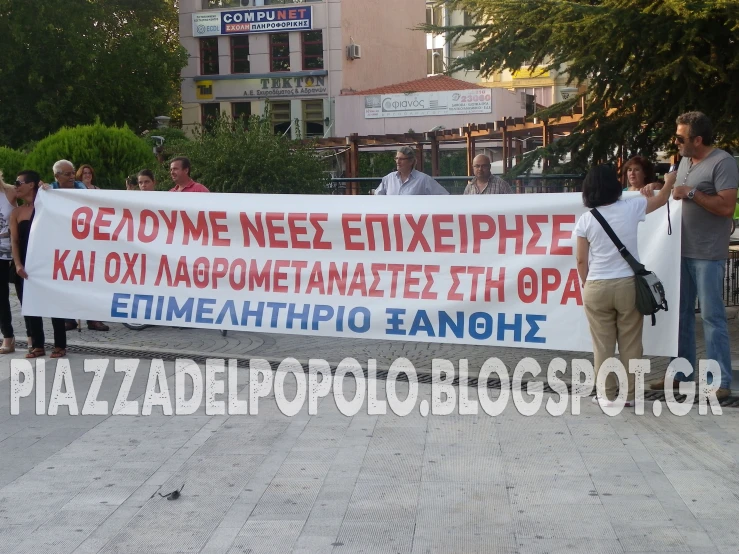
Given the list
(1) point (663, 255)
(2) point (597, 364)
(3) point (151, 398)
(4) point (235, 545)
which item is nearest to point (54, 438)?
(3) point (151, 398)

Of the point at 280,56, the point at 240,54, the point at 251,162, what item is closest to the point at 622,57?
the point at 251,162

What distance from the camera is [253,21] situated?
179 feet

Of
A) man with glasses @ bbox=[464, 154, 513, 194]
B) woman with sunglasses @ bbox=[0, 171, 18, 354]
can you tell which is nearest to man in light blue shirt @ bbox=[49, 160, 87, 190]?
woman with sunglasses @ bbox=[0, 171, 18, 354]

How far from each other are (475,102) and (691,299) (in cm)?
4423

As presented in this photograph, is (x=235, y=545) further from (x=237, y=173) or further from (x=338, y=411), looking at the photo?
(x=237, y=173)

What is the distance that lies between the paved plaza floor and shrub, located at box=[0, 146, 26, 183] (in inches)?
582

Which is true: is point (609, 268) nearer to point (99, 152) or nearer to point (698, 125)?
point (698, 125)

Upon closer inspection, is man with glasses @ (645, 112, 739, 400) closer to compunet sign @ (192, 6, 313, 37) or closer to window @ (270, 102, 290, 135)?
window @ (270, 102, 290, 135)

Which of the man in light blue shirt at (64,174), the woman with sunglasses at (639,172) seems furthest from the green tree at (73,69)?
the woman with sunglasses at (639,172)

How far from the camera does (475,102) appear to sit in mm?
51156

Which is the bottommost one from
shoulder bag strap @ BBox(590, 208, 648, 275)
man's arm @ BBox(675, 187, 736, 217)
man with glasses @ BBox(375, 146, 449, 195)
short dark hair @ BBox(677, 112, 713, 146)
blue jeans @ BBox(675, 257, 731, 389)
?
blue jeans @ BBox(675, 257, 731, 389)

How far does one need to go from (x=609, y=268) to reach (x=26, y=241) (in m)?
5.22

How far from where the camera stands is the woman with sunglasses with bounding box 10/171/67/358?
31.3 ft

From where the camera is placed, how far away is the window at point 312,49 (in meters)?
54.2
